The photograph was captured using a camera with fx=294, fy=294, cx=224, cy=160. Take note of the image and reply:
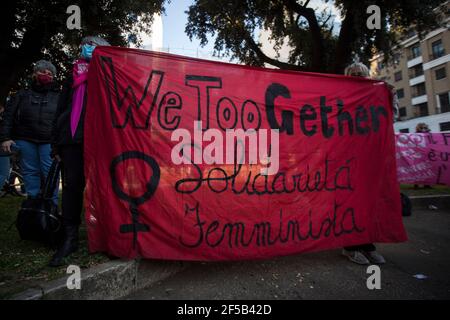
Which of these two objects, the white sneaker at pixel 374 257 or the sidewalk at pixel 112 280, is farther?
the white sneaker at pixel 374 257

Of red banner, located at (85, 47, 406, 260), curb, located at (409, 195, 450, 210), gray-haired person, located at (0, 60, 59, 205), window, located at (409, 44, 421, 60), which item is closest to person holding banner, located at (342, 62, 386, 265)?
red banner, located at (85, 47, 406, 260)

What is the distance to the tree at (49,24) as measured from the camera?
253 inches

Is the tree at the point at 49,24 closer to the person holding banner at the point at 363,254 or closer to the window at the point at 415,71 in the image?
the person holding banner at the point at 363,254

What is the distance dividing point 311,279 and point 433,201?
4.85 metres

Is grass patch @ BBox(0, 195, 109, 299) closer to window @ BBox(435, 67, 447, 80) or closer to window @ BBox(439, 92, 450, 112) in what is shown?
window @ BBox(439, 92, 450, 112)

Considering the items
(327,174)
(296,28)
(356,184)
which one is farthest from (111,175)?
(296,28)

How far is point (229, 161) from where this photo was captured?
111 inches

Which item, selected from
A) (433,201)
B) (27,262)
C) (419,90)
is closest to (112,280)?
(27,262)

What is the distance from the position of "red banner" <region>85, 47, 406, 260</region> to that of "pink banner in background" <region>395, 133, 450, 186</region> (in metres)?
4.05

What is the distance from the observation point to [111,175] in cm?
253

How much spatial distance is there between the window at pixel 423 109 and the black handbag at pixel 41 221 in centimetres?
4102

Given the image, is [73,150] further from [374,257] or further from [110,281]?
[374,257]

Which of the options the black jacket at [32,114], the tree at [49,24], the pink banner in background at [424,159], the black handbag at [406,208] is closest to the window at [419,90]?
the pink banner in background at [424,159]
